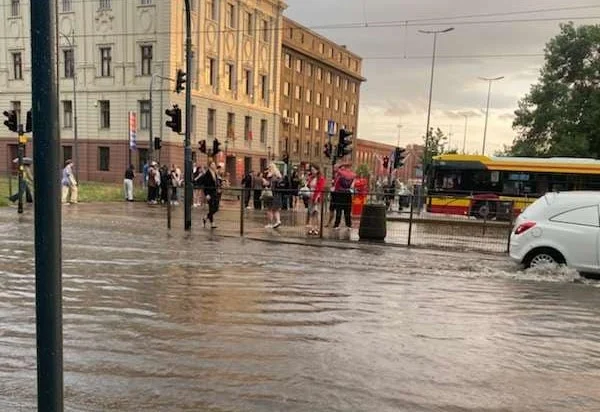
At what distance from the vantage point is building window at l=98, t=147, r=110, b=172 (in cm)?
4462

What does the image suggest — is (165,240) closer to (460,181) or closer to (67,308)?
(67,308)

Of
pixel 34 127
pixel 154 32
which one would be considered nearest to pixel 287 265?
pixel 34 127

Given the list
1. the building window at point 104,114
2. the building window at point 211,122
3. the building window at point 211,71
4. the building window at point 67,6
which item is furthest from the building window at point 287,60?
the building window at point 67,6

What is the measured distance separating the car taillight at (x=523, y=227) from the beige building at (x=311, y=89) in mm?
53634

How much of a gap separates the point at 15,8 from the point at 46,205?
50692 mm

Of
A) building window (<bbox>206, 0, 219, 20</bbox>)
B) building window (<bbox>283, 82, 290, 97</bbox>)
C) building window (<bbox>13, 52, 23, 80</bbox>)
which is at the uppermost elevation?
building window (<bbox>206, 0, 219, 20</bbox>)

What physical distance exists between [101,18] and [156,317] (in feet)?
137

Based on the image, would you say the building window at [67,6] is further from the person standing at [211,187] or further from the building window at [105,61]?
the person standing at [211,187]

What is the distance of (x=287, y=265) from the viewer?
9.95 m

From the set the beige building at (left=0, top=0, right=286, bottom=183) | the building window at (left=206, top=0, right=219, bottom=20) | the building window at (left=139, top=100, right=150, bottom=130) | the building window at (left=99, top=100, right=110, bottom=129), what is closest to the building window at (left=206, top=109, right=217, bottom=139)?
the beige building at (left=0, top=0, right=286, bottom=183)

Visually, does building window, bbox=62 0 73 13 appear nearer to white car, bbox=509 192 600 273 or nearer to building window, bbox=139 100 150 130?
building window, bbox=139 100 150 130

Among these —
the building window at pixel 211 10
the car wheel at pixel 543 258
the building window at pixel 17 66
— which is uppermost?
the building window at pixel 211 10

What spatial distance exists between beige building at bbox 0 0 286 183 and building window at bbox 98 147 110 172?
3.2 inches

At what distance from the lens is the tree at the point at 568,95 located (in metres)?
39.3
